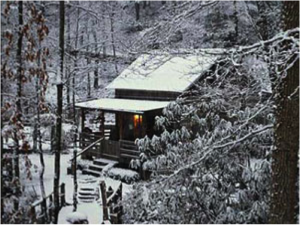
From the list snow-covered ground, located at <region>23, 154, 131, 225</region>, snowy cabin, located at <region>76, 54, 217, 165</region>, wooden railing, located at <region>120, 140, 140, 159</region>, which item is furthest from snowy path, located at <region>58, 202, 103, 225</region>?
snowy cabin, located at <region>76, 54, 217, 165</region>

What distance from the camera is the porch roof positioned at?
16.2 metres

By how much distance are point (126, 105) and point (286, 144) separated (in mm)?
13291

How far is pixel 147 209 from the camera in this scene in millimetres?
6699

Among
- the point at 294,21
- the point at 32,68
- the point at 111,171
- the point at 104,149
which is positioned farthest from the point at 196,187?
the point at 104,149

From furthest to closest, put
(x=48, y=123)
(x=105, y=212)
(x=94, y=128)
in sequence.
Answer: (x=94, y=128) < (x=105, y=212) < (x=48, y=123)

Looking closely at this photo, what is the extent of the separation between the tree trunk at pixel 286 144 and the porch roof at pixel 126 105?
38.1 feet

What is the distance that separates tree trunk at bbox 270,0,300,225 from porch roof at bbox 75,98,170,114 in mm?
11619

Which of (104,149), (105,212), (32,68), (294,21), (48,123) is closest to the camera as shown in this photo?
(32,68)

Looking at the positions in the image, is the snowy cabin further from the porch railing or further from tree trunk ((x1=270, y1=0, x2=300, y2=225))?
tree trunk ((x1=270, y1=0, x2=300, y2=225))

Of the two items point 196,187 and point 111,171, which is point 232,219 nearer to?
point 196,187

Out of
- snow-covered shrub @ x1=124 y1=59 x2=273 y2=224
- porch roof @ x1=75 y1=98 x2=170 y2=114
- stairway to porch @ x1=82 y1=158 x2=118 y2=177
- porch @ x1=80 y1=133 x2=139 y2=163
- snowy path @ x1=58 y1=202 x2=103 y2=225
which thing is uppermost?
porch roof @ x1=75 y1=98 x2=170 y2=114

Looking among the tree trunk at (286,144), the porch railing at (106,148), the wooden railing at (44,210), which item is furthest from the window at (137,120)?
the tree trunk at (286,144)

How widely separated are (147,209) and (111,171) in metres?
9.52

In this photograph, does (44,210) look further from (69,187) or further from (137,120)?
(137,120)
